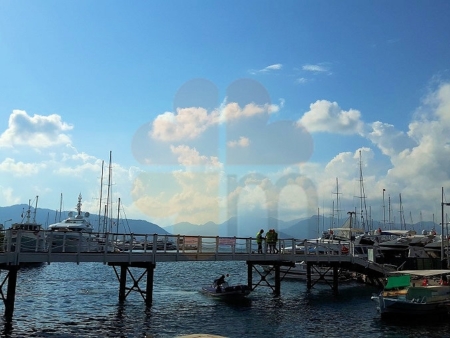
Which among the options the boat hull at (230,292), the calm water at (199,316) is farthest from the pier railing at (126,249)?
the calm water at (199,316)

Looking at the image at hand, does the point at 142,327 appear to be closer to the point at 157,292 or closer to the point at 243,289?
the point at 243,289

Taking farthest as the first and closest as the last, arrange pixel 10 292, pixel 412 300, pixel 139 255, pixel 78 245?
pixel 139 255
pixel 412 300
pixel 78 245
pixel 10 292

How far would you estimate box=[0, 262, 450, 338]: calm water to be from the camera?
25.3 m

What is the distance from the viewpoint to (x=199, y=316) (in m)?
29.6

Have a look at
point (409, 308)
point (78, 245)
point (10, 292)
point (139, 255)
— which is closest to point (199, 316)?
point (139, 255)

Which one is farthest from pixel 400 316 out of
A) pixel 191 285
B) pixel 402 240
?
pixel 402 240

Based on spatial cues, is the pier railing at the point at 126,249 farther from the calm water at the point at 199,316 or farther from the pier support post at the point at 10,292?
the calm water at the point at 199,316

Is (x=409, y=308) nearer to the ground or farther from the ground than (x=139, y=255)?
nearer to the ground

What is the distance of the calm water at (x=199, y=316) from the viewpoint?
25.3m

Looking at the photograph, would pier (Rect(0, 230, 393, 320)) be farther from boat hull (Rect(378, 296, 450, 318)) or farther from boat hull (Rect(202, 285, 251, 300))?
boat hull (Rect(378, 296, 450, 318))

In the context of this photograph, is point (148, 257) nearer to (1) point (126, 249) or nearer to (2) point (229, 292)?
(1) point (126, 249)

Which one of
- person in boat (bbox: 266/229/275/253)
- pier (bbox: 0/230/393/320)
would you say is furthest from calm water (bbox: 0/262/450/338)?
person in boat (bbox: 266/229/275/253)

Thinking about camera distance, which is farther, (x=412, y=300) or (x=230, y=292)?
(x=230, y=292)

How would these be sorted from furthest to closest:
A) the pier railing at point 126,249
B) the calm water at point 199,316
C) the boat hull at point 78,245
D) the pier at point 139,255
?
the boat hull at point 78,245 < the pier railing at point 126,249 < the pier at point 139,255 < the calm water at point 199,316
